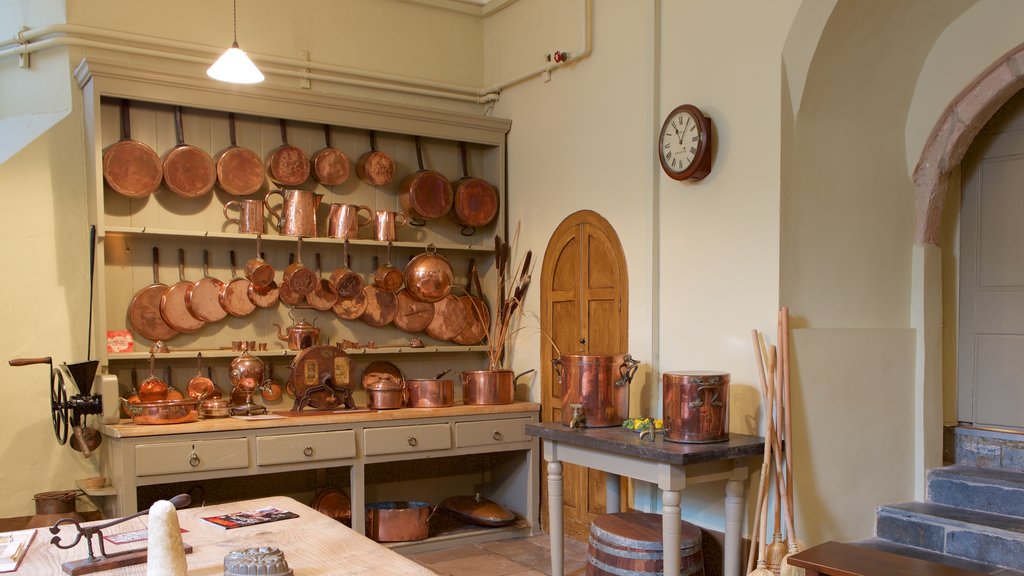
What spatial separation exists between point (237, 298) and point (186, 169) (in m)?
0.76

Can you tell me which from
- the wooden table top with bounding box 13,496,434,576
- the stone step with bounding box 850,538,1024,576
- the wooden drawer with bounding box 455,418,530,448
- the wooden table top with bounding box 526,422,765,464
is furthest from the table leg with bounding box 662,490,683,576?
the wooden drawer with bounding box 455,418,530,448

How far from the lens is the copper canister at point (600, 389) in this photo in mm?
4148

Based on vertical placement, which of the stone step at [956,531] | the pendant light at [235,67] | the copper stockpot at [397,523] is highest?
the pendant light at [235,67]

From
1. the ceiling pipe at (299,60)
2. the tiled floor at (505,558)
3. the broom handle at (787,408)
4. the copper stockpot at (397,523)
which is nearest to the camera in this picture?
the broom handle at (787,408)

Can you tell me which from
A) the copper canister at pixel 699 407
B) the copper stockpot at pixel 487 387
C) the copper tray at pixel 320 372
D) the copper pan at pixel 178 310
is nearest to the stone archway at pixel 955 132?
the copper canister at pixel 699 407

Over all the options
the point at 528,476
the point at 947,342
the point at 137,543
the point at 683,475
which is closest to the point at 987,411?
the point at 947,342

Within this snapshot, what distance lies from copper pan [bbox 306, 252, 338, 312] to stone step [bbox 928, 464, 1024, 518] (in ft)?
11.0

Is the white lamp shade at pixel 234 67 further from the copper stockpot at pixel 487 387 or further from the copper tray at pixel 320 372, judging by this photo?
the copper stockpot at pixel 487 387

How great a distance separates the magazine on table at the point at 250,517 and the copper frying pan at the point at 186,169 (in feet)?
8.50

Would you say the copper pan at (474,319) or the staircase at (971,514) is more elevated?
the copper pan at (474,319)

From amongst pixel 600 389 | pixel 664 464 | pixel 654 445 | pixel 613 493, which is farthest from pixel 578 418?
pixel 613 493

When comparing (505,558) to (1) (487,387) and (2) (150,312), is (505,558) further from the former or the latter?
(2) (150,312)

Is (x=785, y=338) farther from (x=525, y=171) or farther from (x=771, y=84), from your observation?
(x=525, y=171)

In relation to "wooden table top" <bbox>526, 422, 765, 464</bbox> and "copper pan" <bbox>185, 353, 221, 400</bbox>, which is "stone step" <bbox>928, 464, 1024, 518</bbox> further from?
"copper pan" <bbox>185, 353, 221, 400</bbox>
